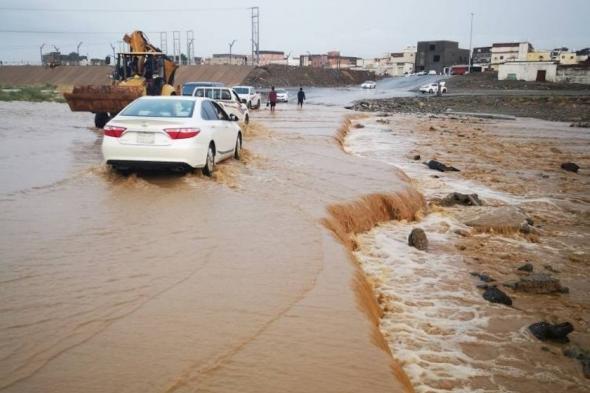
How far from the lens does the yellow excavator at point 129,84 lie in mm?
17969

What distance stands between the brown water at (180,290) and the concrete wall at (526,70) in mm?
68070

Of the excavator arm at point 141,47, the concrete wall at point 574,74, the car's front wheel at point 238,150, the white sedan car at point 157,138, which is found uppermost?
the concrete wall at point 574,74

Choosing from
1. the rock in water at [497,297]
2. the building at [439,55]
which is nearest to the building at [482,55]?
the building at [439,55]

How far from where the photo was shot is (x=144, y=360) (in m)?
3.60

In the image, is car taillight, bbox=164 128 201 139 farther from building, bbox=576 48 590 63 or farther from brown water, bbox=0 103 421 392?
building, bbox=576 48 590 63

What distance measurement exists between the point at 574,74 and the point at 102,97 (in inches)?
2560

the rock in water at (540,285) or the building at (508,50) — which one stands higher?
the building at (508,50)

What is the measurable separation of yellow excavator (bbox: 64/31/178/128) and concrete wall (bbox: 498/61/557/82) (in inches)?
2379

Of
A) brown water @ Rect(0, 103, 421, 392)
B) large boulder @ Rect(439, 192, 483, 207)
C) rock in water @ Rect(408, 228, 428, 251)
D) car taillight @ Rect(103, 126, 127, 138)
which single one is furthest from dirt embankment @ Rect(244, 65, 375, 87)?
rock in water @ Rect(408, 228, 428, 251)

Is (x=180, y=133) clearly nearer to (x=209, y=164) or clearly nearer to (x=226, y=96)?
(x=209, y=164)

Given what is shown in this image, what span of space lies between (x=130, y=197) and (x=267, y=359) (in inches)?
213

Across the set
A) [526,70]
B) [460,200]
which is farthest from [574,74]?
Answer: [460,200]

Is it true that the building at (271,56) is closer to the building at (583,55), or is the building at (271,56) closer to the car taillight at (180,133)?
the building at (583,55)

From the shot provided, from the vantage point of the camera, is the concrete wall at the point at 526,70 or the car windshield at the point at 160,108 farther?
the concrete wall at the point at 526,70
